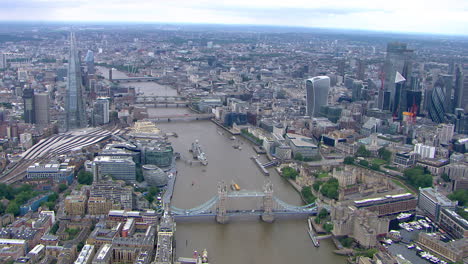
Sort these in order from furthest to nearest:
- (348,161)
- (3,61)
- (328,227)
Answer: (3,61), (348,161), (328,227)

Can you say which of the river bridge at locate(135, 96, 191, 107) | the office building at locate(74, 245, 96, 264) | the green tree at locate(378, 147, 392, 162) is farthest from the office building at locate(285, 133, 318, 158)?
the river bridge at locate(135, 96, 191, 107)

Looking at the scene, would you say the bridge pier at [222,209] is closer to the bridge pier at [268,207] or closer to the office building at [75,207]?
the bridge pier at [268,207]

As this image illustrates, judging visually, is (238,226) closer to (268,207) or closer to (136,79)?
(268,207)

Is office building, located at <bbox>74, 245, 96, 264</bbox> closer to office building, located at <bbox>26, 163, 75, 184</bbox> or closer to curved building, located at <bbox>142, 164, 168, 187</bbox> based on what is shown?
curved building, located at <bbox>142, 164, 168, 187</bbox>

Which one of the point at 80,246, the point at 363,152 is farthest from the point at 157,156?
the point at 363,152

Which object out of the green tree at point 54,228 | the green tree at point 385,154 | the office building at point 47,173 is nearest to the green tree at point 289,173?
the green tree at point 385,154
